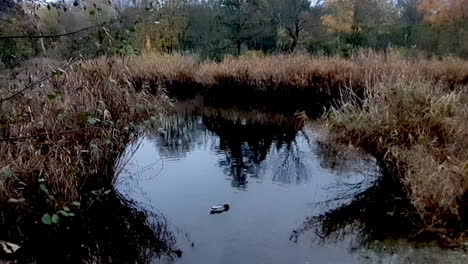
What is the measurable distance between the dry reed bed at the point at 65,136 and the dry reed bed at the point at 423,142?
9.25ft

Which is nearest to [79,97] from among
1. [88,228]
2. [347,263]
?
[88,228]

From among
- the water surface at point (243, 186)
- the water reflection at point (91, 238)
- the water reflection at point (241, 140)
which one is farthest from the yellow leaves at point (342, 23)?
the water reflection at point (91, 238)

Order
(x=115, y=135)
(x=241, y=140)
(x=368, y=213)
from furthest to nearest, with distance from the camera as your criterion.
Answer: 1. (x=241, y=140)
2. (x=115, y=135)
3. (x=368, y=213)

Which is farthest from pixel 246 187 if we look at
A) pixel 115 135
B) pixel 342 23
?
pixel 342 23

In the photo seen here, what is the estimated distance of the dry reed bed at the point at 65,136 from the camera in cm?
430

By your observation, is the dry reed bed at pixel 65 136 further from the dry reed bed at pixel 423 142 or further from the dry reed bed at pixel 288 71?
the dry reed bed at pixel 288 71

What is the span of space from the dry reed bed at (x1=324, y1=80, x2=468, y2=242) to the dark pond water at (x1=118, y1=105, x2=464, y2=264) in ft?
2.35

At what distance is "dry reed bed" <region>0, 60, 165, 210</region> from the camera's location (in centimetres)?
430

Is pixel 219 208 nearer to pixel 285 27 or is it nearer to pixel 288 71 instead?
pixel 288 71

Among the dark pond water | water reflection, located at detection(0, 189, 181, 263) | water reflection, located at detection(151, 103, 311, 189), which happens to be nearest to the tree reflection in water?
the dark pond water

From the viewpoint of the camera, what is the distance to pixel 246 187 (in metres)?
5.96

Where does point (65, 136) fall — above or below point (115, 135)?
above

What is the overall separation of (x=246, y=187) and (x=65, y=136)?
7.92 ft

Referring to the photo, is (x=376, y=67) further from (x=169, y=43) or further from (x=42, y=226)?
(x=169, y=43)
